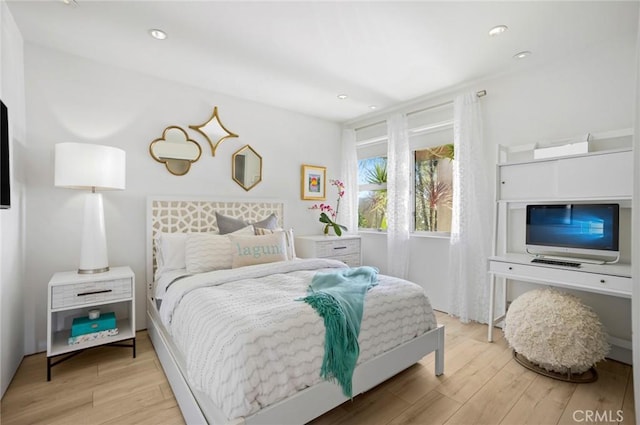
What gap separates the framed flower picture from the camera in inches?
161

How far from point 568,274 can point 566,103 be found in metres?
1.49

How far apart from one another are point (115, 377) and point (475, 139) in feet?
12.1

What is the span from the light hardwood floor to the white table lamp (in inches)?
31.1

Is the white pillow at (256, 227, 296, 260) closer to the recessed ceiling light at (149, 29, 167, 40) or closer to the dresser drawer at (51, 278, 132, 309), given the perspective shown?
the dresser drawer at (51, 278, 132, 309)

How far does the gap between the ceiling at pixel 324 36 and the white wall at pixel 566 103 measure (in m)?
0.12

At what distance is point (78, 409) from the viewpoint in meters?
1.75

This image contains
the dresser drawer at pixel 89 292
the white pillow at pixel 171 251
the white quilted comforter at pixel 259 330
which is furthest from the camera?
the white pillow at pixel 171 251

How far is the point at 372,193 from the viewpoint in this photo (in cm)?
430

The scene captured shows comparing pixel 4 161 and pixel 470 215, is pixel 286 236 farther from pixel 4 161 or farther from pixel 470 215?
pixel 4 161

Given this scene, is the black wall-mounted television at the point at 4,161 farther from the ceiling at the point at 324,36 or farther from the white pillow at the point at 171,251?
the white pillow at the point at 171,251

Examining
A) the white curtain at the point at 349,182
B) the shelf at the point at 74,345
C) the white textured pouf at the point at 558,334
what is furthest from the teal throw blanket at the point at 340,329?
the white curtain at the point at 349,182

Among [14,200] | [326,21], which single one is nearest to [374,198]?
[326,21]

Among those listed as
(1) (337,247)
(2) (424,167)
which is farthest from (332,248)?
(2) (424,167)

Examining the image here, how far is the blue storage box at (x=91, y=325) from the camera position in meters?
2.24
